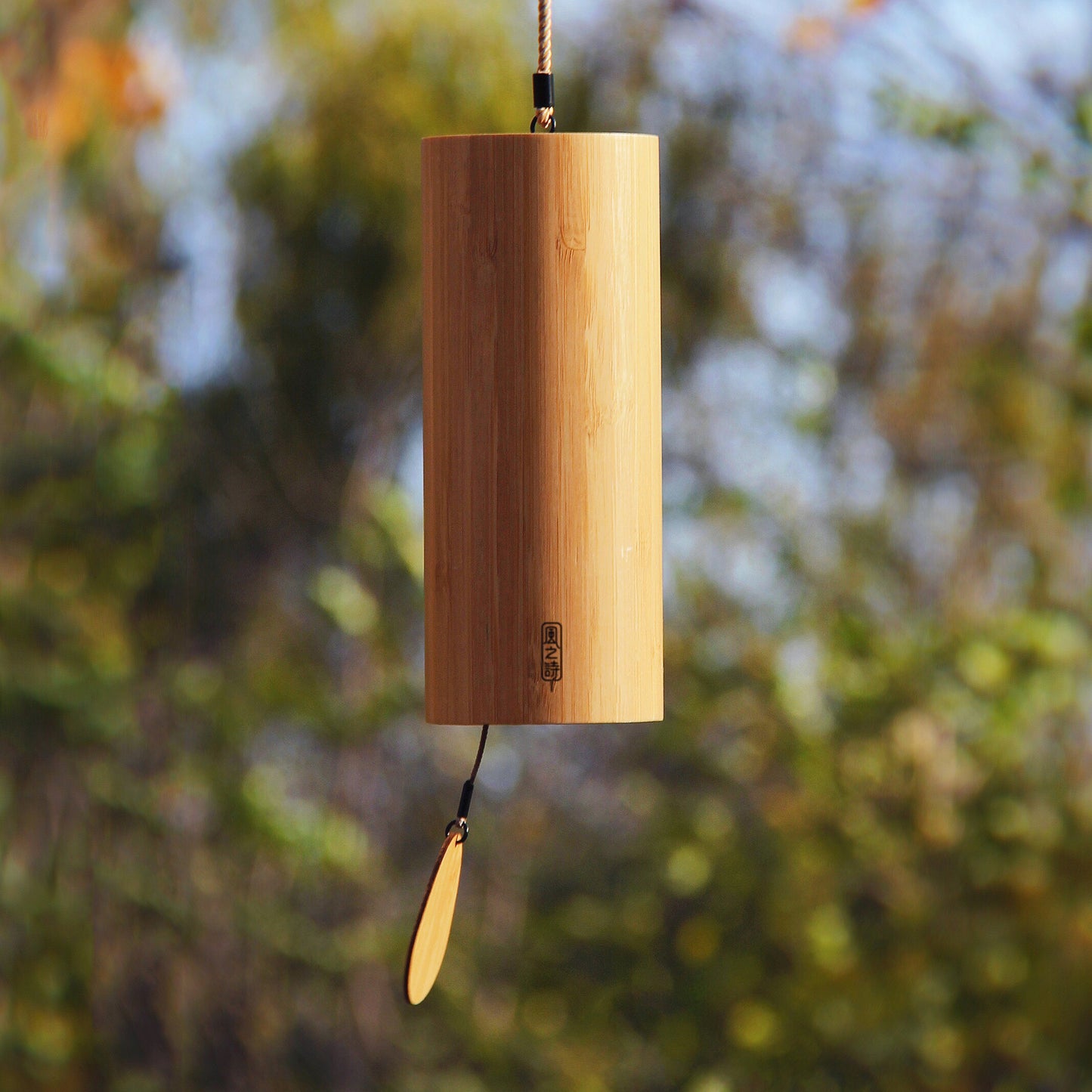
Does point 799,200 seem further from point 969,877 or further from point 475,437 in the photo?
point 475,437

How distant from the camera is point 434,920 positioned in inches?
42.1

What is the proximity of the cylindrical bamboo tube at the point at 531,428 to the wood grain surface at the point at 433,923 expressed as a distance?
0.09 meters

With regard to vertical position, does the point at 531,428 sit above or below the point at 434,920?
above

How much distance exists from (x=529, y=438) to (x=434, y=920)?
1.09 ft

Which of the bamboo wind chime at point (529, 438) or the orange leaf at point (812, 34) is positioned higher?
the orange leaf at point (812, 34)

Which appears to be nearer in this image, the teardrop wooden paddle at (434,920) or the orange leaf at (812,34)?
the teardrop wooden paddle at (434,920)

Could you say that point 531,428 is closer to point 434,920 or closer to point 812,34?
point 434,920

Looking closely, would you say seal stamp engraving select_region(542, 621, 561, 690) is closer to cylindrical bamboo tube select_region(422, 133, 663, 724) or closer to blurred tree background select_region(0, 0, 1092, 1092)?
cylindrical bamboo tube select_region(422, 133, 663, 724)

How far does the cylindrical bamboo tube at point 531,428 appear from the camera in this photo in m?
1.05

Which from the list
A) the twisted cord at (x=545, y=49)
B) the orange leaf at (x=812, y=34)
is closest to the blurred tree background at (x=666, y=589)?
the orange leaf at (x=812, y=34)

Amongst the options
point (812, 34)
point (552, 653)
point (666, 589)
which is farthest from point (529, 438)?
point (812, 34)

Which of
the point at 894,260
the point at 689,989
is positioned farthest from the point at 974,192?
the point at 689,989

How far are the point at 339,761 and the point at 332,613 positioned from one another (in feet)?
0.77

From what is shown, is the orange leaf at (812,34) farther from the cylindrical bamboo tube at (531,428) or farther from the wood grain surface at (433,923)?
the wood grain surface at (433,923)
